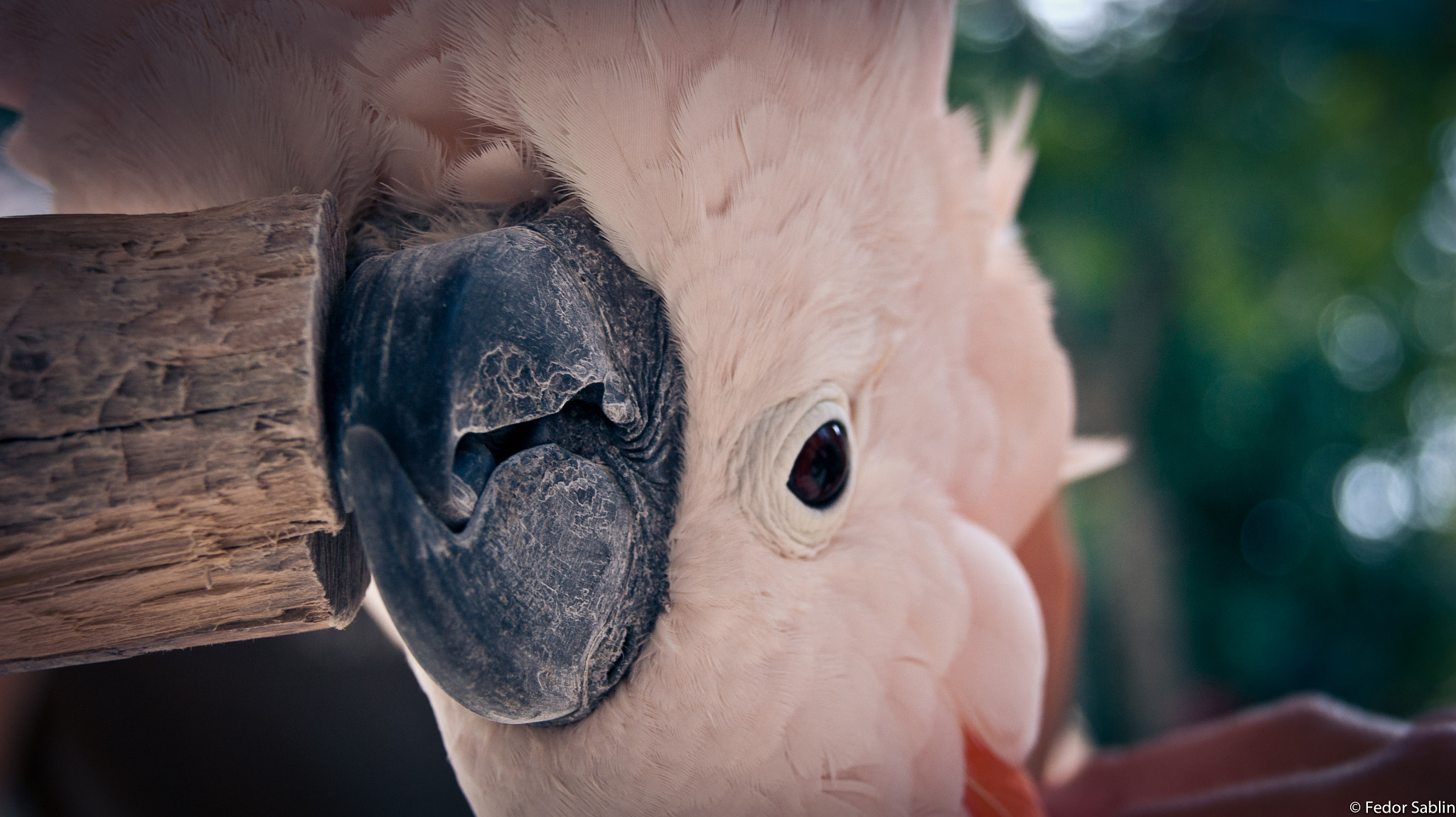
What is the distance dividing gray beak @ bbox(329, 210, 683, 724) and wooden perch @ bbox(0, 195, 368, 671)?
0.03 metres

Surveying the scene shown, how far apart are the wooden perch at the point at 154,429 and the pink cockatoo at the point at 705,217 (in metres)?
0.15

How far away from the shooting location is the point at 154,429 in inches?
14.0

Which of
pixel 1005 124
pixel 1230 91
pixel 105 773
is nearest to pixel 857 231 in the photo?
pixel 1005 124

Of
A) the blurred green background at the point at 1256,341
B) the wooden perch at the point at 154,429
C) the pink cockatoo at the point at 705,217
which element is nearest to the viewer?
the wooden perch at the point at 154,429

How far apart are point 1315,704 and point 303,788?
1.53m

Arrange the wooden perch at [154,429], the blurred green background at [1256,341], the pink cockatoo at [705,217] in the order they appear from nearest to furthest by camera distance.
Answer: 1. the wooden perch at [154,429]
2. the pink cockatoo at [705,217]
3. the blurred green background at [1256,341]

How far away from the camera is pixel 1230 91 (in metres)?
2.08

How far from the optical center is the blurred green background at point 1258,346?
1.98m

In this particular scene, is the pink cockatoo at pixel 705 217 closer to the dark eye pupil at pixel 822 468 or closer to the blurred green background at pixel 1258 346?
the dark eye pupil at pixel 822 468

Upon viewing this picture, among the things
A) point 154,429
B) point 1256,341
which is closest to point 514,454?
point 154,429

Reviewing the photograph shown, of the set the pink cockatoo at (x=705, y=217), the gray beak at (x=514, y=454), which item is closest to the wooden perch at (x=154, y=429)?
the gray beak at (x=514, y=454)

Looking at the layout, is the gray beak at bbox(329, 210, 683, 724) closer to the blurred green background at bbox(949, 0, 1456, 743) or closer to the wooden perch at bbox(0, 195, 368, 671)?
the wooden perch at bbox(0, 195, 368, 671)

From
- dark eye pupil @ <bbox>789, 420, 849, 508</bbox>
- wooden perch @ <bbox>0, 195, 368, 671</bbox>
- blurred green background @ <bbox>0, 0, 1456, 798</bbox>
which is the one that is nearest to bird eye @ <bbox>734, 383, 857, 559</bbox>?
dark eye pupil @ <bbox>789, 420, 849, 508</bbox>

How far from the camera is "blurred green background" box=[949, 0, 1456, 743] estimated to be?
198cm
